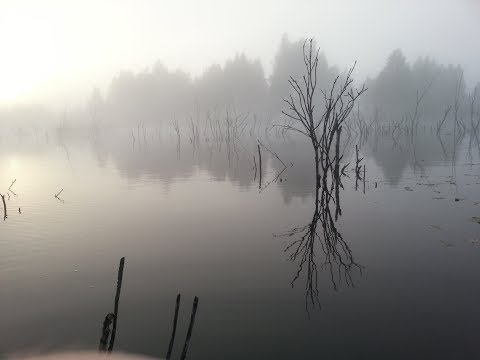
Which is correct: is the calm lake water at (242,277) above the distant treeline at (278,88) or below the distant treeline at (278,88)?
below

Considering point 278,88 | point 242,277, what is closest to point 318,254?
point 242,277

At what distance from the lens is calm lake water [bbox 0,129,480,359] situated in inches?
141

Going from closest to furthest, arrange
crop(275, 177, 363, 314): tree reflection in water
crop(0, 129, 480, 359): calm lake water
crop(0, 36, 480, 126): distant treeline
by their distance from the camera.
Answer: crop(0, 129, 480, 359): calm lake water
crop(275, 177, 363, 314): tree reflection in water
crop(0, 36, 480, 126): distant treeline

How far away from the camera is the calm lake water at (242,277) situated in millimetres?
3578

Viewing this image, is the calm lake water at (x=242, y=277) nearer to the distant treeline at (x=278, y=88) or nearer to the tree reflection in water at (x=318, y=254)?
the tree reflection in water at (x=318, y=254)

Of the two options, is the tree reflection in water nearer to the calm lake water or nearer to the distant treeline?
the calm lake water

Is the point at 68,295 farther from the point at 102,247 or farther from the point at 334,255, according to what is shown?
the point at 334,255

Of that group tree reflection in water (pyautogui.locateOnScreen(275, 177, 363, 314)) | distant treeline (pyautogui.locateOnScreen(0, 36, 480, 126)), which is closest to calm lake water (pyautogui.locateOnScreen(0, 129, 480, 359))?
tree reflection in water (pyautogui.locateOnScreen(275, 177, 363, 314))

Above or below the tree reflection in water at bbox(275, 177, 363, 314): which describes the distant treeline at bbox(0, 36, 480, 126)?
above

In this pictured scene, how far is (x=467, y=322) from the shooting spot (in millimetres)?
3730

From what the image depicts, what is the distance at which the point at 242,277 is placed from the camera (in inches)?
199

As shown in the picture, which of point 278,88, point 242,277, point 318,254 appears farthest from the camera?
point 278,88

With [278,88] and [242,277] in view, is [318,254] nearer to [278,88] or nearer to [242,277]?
[242,277]

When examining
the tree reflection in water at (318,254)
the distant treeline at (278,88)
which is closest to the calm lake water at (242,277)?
the tree reflection in water at (318,254)
